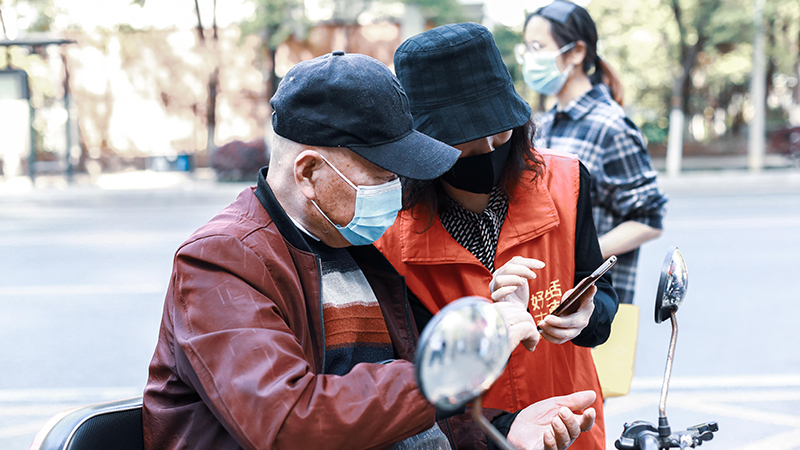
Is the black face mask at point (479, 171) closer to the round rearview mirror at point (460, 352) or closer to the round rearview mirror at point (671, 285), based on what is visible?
the round rearview mirror at point (671, 285)

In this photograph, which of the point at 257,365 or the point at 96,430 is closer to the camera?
the point at 257,365

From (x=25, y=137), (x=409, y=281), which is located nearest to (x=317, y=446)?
(x=409, y=281)

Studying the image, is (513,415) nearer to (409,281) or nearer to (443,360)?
(409,281)

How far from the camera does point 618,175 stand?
321cm

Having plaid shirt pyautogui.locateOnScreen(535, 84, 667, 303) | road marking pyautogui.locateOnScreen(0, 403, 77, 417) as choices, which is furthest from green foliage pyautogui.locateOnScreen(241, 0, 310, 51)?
plaid shirt pyautogui.locateOnScreen(535, 84, 667, 303)

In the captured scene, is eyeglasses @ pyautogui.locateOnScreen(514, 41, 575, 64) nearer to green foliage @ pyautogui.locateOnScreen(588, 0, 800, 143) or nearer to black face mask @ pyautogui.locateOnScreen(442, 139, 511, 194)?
black face mask @ pyautogui.locateOnScreen(442, 139, 511, 194)

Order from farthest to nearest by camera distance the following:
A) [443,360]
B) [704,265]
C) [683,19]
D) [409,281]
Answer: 1. [683,19]
2. [704,265]
3. [409,281]
4. [443,360]

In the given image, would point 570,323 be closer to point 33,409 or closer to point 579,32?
point 579,32

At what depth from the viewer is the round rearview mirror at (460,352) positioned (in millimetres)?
984

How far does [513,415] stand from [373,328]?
0.44 metres

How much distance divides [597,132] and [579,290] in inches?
72.2

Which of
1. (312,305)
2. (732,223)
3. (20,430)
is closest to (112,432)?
(312,305)

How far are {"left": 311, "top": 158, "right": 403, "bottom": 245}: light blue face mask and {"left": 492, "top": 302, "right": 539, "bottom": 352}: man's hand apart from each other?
39 centimetres

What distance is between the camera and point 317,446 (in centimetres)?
134
